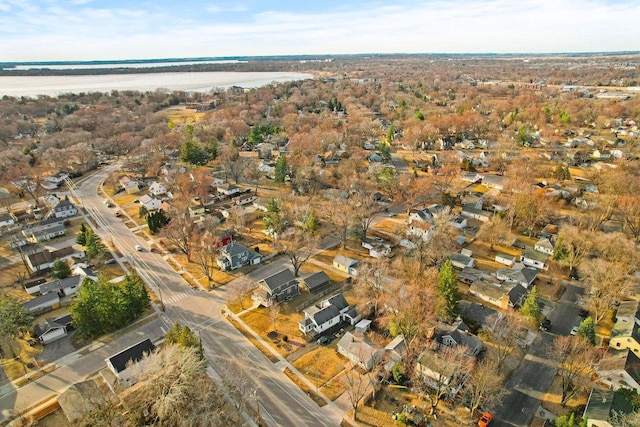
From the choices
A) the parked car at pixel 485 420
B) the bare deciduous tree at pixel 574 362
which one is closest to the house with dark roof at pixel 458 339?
the parked car at pixel 485 420

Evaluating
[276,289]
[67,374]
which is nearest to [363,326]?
[276,289]

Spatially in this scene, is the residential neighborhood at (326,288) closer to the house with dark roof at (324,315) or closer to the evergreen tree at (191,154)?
the house with dark roof at (324,315)

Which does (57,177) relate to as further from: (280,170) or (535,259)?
(535,259)

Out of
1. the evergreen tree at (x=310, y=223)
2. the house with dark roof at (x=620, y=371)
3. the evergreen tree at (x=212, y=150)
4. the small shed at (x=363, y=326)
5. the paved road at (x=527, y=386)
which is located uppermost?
the evergreen tree at (x=212, y=150)

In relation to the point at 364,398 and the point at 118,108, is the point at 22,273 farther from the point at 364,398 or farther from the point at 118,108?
the point at 118,108

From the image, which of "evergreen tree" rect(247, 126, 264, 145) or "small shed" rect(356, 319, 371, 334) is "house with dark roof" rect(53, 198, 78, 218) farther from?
"small shed" rect(356, 319, 371, 334)

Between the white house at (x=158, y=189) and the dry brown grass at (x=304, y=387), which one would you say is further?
the white house at (x=158, y=189)

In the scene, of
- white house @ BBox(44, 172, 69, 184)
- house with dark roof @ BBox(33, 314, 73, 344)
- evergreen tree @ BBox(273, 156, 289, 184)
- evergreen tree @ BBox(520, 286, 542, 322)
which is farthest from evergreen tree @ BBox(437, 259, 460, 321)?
white house @ BBox(44, 172, 69, 184)
